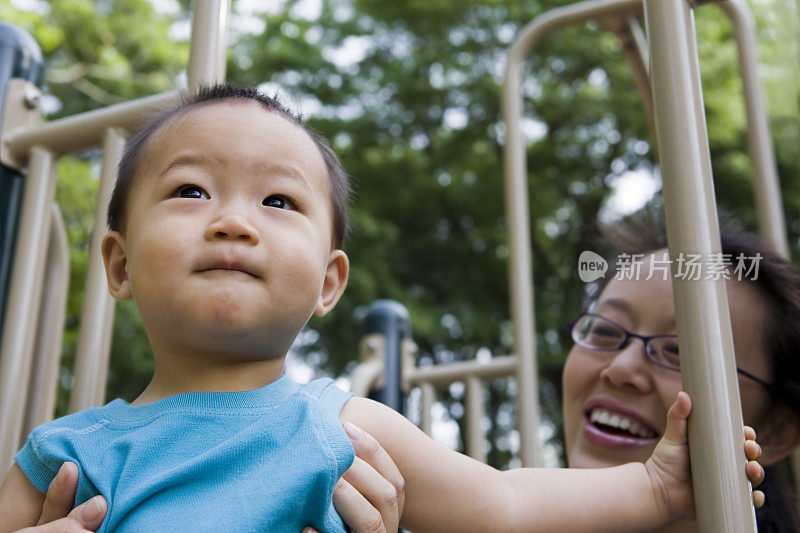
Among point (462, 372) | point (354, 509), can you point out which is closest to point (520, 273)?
point (462, 372)

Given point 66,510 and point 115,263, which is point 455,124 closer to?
point 115,263

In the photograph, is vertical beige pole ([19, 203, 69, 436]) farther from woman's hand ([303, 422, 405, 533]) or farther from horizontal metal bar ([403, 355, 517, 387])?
horizontal metal bar ([403, 355, 517, 387])

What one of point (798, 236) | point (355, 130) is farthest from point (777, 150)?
point (355, 130)

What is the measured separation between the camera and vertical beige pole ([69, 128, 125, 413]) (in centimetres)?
128

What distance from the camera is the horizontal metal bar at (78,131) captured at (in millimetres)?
1375

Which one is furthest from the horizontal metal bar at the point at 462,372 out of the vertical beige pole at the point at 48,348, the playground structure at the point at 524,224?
the vertical beige pole at the point at 48,348

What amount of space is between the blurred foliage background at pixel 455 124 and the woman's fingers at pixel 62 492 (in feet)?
21.6

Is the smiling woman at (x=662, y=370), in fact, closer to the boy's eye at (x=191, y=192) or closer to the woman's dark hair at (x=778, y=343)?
the woman's dark hair at (x=778, y=343)

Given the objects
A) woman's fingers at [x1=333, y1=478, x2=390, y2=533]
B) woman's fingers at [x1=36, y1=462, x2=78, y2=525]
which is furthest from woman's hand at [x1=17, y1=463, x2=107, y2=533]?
woman's fingers at [x1=333, y1=478, x2=390, y2=533]

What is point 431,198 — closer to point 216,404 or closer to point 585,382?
point 585,382

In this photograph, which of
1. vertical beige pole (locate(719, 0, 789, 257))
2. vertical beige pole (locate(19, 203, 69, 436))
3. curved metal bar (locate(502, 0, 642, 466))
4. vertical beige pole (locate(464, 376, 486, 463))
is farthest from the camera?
vertical beige pole (locate(464, 376, 486, 463))

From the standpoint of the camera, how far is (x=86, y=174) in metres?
6.51

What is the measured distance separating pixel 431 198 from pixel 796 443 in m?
6.99

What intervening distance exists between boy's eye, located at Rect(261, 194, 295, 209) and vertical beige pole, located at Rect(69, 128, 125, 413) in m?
0.39
